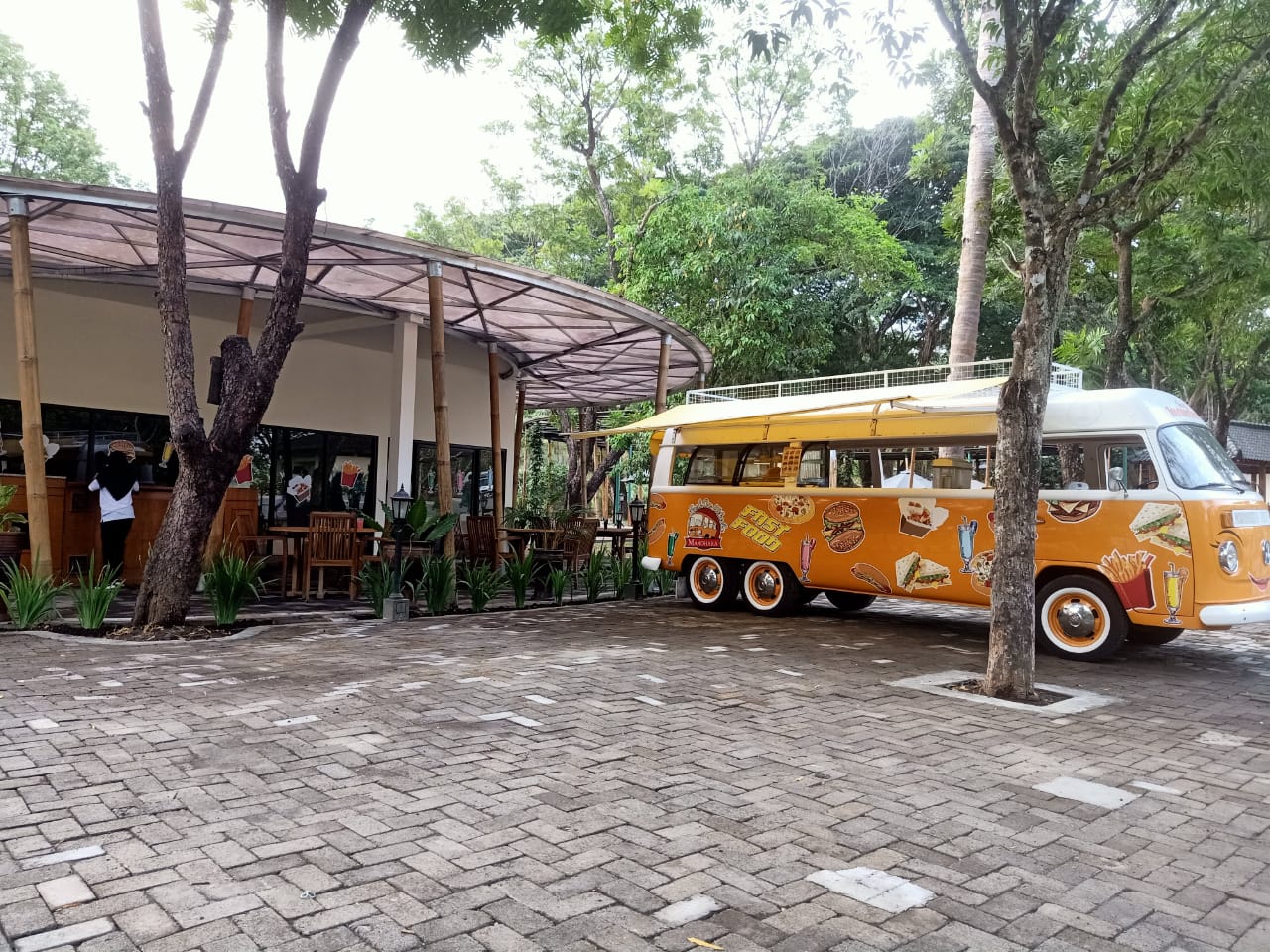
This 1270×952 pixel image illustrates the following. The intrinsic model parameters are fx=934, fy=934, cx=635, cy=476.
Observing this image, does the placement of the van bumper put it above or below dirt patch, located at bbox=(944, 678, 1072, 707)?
above

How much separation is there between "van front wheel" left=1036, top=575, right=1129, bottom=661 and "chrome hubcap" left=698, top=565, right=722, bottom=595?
12.1 ft

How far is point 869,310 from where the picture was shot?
20.2 m

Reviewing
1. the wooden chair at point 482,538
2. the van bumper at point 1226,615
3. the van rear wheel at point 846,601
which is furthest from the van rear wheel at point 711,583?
the van bumper at point 1226,615

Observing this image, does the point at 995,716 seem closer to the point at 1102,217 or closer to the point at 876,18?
the point at 1102,217

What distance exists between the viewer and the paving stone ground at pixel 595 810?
9.10 feet

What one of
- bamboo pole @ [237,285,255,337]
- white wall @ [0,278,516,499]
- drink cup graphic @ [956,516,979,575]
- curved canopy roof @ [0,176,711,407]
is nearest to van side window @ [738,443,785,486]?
drink cup graphic @ [956,516,979,575]

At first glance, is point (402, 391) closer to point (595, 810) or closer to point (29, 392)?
point (29, 392)

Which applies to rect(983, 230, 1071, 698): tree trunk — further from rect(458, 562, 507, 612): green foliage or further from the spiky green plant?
the spiky green plant

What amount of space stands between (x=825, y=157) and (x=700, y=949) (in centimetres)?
2512

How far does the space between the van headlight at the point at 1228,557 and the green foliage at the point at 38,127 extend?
25.0m

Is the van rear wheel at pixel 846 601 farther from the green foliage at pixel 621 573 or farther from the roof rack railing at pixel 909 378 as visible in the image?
the green foliage at pixel 621 573

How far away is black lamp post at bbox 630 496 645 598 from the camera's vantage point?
12047 millimetres

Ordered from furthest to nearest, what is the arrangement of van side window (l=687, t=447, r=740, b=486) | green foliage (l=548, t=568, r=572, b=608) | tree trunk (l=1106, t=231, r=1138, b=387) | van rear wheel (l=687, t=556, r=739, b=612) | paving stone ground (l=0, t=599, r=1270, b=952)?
tree trunk (l=1106, t=231, r=1138, b=387) → green foliage (l=548, t=568, r=572, b=608) → van rear wheel (l=687, t=556, r=739, b=612) → van side window (l=687, t=447, r=740, b=486) → paving stone ground (l=0, t=599, r=1270, b=952)

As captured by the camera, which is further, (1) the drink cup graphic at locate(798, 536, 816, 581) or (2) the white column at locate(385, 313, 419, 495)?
(2) the white column at locate(385, 313, 419, 495)
